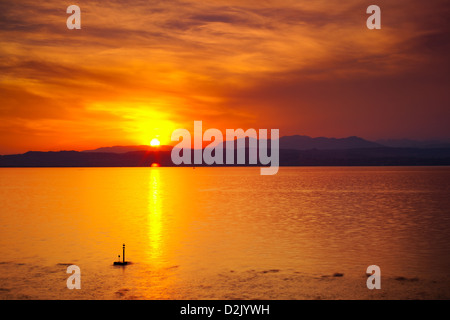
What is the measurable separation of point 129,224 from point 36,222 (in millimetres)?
12126

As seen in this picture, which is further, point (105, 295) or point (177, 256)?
point (177, 256)

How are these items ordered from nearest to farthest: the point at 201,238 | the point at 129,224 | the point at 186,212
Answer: the point at 201,238, the point at 129,224, the point at 186,212

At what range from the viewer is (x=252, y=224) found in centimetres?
5159
